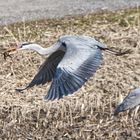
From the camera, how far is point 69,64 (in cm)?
670

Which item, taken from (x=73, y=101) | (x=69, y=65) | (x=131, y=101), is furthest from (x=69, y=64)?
(x=73, y=101)

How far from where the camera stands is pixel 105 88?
804cm

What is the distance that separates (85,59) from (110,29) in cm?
301

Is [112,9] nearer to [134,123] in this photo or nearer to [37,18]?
[37,18]

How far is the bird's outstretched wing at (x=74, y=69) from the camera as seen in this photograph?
21.2 feet

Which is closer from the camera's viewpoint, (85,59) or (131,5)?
(85,59)

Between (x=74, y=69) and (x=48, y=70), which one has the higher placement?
(x=74, y=69)

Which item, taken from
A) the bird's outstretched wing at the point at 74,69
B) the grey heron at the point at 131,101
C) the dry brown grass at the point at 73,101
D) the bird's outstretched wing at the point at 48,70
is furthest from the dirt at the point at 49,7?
the grey heron at the point at 131,101

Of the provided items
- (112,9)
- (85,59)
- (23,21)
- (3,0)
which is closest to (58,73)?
(85,59)

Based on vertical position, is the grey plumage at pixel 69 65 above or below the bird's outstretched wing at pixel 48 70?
Answer: above

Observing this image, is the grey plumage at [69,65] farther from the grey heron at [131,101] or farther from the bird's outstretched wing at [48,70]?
the grey heron at [131,101]

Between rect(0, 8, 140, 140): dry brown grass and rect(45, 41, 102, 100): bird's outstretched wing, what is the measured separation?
2.50ft

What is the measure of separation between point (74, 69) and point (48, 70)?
3.24ft

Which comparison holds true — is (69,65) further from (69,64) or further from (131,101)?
(131,101)
